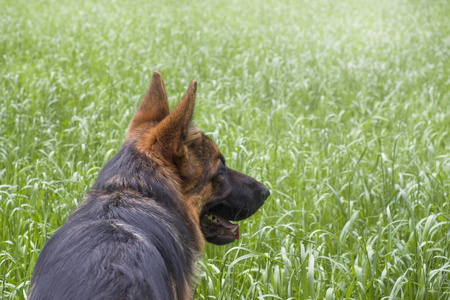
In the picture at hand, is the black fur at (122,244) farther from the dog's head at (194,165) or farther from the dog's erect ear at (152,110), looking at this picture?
the dog's erect ear at (152,110)

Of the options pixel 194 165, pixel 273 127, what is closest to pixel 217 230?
pixel 194 165

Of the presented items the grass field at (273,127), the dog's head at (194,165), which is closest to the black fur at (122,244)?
the dog's head at (194,165)

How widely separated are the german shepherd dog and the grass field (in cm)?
45

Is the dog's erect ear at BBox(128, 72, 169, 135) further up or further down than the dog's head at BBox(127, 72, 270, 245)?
further up

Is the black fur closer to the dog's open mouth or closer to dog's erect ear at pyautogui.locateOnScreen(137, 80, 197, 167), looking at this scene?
dog's erect ear at pyautogui.locateOnScreen(137, 80, 197, 167)

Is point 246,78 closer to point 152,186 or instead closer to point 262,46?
point 262,46

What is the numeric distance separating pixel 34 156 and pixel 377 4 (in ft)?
47.5

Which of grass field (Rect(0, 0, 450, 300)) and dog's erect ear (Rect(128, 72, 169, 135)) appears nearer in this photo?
dog's erect ear (Rect(128, 72, 169, 135))

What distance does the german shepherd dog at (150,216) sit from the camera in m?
1.64

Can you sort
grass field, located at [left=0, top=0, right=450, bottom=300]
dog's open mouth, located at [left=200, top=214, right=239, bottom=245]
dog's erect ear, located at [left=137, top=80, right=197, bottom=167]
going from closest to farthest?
dog's erect ear, located at [left=137, top=80, right=197, bottom=167]
dog's open mouth, located at [left=200, top=214, right=239, bottom=245]
grass field, located at [left=0, top=0, right=450, bottom=300]

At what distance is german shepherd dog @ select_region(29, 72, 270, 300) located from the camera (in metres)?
1.64

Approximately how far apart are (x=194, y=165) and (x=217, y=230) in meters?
0.55

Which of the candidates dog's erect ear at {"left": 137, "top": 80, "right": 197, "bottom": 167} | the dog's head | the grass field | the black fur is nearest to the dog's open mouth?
the dog's head

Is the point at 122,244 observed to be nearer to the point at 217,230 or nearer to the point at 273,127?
the point at 217,230
